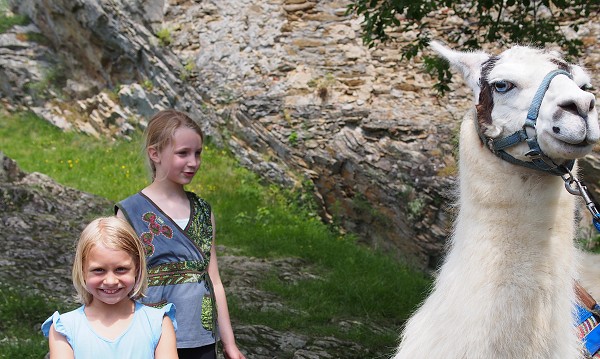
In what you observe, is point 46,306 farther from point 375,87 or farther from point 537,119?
point 375,87

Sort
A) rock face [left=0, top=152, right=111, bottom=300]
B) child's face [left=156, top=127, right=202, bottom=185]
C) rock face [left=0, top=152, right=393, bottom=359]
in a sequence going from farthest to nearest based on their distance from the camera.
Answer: rock face [left=0, top=152, right=111, bottom=300] → rock face [left=0, top=152, right=393, bottom=359] → child's face [left=156, top=127, right=202, bottom=185]

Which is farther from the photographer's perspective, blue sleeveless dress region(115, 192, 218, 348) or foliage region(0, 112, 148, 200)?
foliage region(0, 112, 148, 200)

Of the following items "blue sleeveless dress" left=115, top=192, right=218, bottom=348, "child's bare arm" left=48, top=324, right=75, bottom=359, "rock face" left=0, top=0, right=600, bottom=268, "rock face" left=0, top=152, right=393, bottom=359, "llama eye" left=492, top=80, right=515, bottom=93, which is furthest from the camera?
"rock face" left=0, top=0, right=600, bottom=268

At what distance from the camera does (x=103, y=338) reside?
256cm

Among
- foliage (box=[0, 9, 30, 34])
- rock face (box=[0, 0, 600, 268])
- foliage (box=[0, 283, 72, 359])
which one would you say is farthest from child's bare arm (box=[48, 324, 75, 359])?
foliage (box=[0, 9, 30, 34])

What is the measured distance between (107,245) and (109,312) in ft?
0.83

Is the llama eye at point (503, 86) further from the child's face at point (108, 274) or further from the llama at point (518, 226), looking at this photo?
the child's face at point (108, 274)

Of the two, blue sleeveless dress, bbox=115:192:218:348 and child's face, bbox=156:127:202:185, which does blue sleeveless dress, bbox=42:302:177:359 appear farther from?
child's face, bbox=156:127:202:185

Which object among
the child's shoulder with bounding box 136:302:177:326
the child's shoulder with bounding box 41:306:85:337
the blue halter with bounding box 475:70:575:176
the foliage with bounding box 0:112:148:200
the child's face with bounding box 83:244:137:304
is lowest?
the foliage with bounding box 0:112:148:200

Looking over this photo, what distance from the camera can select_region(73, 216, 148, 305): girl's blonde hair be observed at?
101 inches

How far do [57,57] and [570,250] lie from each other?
13.3 metres

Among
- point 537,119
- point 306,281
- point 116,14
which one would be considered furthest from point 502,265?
point 116,14

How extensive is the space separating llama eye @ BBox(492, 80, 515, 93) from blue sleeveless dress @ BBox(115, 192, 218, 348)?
139 cm

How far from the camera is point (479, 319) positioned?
2773 mm
